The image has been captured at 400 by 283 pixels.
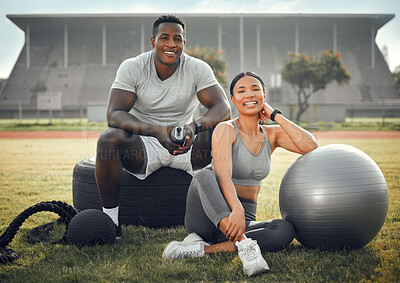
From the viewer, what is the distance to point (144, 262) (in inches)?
111

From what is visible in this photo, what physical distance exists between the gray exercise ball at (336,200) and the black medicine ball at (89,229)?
1451 mm

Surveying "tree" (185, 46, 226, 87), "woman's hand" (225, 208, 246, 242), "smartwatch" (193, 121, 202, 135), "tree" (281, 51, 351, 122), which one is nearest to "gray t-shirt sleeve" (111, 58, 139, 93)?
"smartwatch" (193, 121, 202, 135)

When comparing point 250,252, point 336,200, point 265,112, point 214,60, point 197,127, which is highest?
point 214,60


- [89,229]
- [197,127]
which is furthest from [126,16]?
[89,229]

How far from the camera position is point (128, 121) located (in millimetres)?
3453

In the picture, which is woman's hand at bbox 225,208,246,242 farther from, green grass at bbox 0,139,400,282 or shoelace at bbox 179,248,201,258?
shoelace at bbox 179,248,201,258

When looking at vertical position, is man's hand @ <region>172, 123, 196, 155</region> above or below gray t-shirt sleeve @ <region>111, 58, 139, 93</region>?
below

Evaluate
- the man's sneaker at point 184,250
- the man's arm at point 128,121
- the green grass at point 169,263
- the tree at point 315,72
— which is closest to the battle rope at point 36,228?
the green grass at point 169,263

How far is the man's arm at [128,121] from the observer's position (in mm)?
3359

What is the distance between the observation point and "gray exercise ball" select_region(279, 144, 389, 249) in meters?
2.86

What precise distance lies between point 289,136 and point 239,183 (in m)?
0.57

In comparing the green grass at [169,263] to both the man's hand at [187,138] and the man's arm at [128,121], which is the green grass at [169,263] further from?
the man's arm at [128,121]

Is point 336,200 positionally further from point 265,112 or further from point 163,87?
point 163,87

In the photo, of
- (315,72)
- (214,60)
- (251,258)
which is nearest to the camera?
(251,258)
